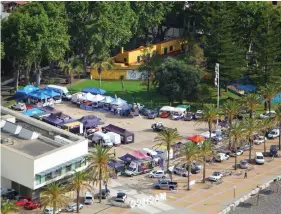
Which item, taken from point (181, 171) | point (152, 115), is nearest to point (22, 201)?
point (181, 171)

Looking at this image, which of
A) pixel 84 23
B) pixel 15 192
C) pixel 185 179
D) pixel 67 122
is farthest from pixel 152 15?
pixel 15 192

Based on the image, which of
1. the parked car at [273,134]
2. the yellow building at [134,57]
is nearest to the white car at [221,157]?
the parked car at [273,134]

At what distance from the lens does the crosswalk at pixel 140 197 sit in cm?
4738

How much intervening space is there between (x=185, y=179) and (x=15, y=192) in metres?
13.2

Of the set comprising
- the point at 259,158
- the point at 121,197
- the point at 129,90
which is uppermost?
the point at 129,90

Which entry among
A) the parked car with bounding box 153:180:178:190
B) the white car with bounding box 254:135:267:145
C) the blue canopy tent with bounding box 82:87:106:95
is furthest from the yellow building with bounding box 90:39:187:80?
the parked car with bounding box 153:180:178:190

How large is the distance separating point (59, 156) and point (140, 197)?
6.67 m

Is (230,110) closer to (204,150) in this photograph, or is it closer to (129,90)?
(204,150)

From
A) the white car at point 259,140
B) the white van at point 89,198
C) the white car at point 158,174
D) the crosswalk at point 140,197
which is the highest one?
the white car at point 259,140

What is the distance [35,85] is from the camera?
247ft

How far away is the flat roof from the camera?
4822cm

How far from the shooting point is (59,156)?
157 ft

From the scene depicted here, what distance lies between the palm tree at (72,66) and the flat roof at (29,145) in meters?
26.2

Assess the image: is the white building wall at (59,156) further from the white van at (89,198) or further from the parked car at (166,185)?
the parked car at (166,185)
